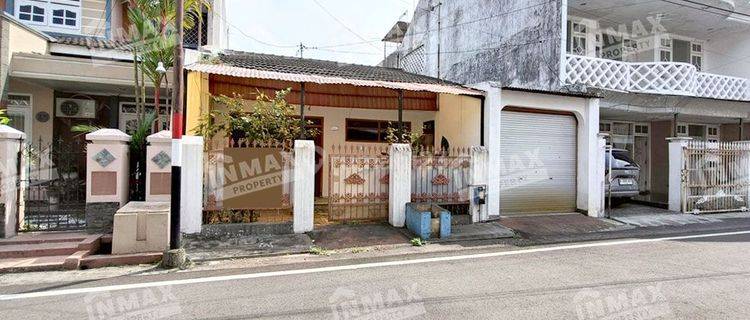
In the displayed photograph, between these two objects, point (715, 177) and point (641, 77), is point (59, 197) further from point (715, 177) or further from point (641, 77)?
point (715, 177)

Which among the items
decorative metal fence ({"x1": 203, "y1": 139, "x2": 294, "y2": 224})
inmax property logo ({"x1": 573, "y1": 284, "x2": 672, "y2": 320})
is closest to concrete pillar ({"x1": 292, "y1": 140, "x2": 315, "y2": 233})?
decorative metal fence ({"x1": 203, "y1": 139, "x2": 294, "y2": 224})

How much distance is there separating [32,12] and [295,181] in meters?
10.3

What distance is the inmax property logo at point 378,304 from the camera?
4184 mm

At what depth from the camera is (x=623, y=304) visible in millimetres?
4453

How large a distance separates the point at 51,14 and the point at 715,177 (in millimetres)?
19927

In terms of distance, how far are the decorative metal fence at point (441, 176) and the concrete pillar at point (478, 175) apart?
0.46 feet

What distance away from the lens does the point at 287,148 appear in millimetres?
7941

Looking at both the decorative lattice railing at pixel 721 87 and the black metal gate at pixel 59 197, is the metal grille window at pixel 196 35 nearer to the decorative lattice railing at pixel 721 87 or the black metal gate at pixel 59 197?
the black metal gate at pixel 59 197

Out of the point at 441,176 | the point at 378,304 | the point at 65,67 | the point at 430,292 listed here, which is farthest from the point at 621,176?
the point at 65,67

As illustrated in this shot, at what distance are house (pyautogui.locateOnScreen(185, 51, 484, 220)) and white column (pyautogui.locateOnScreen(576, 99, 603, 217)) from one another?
3148 millimetres

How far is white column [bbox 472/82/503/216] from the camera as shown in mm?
9531

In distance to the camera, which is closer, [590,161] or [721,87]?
[590,161]

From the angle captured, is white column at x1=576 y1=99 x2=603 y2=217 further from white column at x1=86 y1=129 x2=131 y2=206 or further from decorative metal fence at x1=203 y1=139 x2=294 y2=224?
white column at x1=86 y1=129 x2=131 y2=206

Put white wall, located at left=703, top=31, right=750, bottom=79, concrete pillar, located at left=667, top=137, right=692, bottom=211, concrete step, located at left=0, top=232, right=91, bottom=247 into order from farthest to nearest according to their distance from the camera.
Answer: white wall, located at left=703, top=31, right=750, bottom=79 → concrete pillar, located at left=667, top=137, right=692, bottom=211 → concrete step, located at left=0, top=232, right=91, bottom=247
